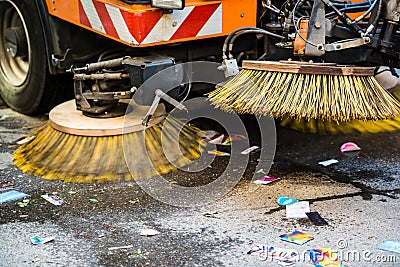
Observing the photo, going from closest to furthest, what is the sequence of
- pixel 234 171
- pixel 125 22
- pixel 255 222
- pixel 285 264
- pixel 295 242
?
1. pixel 285 264
2. pixel 295 242
3. pixel 255 222
4. pixel 125 22
5. pixel 234 171

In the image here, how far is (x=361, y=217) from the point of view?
11.2 ft

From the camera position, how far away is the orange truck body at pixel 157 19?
3678 mm

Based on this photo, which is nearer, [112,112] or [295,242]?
[295,242]

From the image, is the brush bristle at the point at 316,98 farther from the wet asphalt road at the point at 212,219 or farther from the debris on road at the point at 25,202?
the debris on road at the point at 25,202

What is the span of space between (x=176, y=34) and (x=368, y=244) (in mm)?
1584

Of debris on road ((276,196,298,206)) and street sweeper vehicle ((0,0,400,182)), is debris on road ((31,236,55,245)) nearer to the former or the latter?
street sweeper vehicle ((0,0,400,182))

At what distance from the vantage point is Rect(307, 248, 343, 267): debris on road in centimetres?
296

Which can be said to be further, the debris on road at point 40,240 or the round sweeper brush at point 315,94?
the round sweeper brush at point 315,94

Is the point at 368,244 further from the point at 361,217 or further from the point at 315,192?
the point at 315,192

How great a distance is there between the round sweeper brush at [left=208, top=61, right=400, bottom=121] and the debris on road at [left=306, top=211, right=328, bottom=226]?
A: 1.65 ft

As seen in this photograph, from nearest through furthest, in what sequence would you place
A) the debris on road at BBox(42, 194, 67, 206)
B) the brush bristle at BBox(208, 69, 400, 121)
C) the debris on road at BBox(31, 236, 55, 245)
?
the debris on road at BBox(31, 236, 55, 245) < the brush bristle at BBox(208, 69, 400, 121) < the debris on road at BBox(42, 194, 67, 206)

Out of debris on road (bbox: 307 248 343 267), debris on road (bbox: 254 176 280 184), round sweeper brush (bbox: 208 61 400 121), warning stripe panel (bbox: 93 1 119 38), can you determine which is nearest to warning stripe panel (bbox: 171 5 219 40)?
warning stripe panel (bbox: 93 1 119 38)

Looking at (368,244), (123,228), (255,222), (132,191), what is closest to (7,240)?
(123,228)

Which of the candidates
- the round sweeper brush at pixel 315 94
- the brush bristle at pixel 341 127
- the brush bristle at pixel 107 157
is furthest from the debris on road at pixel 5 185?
the brush bristle at pixel 341 127
